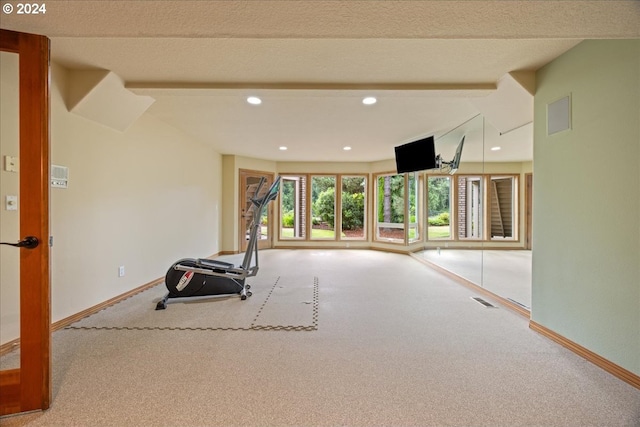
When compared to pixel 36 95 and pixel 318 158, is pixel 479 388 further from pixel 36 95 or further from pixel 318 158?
pixel 318 158

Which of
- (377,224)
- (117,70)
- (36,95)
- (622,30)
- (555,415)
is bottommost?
(555,415)

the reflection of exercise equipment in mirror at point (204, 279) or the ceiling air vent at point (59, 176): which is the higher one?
the ceiling air vent at point (59, 176)

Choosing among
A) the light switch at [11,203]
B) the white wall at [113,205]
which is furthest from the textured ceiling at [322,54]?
the light switch at [11,203]

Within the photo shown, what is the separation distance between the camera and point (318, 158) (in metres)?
6.82

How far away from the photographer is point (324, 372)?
1.80m

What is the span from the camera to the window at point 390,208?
665 centimetres

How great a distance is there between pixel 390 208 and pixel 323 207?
1.87 m

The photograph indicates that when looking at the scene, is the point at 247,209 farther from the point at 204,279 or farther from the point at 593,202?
the point at 593,202

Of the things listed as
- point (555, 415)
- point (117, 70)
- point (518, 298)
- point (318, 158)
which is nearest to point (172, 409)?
point (555, 415)

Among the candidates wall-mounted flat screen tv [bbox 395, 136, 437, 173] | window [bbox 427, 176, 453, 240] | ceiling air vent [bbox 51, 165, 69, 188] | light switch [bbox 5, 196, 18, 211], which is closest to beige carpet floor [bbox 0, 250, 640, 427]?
light switch [bbox 5, 196, 18, 211]

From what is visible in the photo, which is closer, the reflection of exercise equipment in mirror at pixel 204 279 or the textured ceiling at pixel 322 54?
the textured ceiling at pixel 322 54

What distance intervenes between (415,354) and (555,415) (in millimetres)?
809

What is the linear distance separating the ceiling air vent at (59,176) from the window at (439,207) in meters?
5.38

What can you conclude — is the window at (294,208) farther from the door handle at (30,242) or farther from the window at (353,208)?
the door handle at (30,242)
